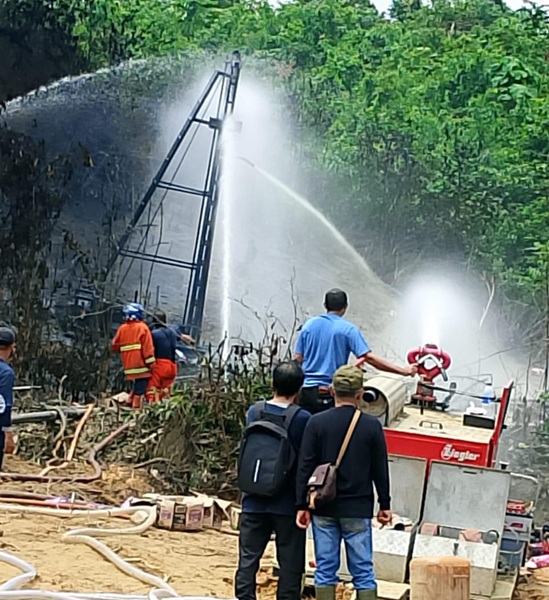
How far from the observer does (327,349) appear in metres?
7.80

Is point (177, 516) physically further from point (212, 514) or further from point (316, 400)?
point (316, 400)

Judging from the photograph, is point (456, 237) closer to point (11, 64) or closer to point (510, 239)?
point (510, 239)

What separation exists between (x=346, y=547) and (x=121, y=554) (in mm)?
1979

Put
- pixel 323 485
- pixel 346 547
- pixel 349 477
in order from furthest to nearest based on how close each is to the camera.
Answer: pixel 346 547 < pixel 349 477 < pixel 323 485

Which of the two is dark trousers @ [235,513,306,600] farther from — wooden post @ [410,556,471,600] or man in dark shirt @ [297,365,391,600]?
wooden post @ [410,556,471,600]

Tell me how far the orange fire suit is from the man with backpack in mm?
6774

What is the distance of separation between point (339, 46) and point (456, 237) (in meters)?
5.40

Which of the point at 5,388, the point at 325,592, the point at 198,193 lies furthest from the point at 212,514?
the point at 198,193

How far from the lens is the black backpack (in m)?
5.77

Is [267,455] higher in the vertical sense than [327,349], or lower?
Answer: lower

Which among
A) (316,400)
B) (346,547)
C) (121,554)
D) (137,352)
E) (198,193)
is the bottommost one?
(121,554)

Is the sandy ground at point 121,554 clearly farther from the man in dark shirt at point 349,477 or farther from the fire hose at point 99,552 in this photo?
the man in dark shirt at point 349,477

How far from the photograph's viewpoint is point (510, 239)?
73.2 ft

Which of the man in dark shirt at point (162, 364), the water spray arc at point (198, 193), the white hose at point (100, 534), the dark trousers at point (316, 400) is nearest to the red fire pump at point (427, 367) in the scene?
the dark trousers at point (316, 400)
